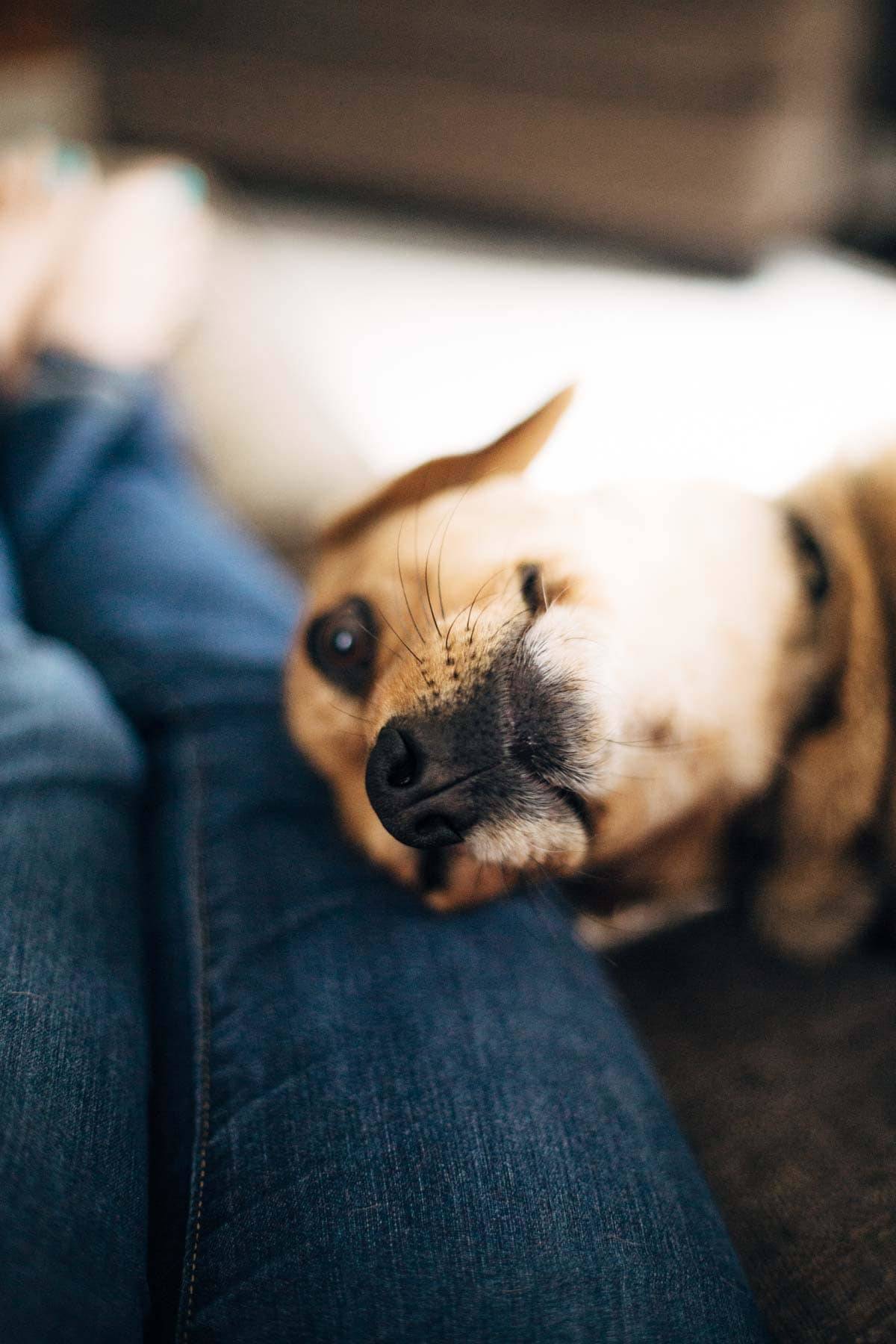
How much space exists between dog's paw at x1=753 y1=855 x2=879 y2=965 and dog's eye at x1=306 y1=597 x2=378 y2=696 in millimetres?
818

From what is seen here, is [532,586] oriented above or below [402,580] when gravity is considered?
above

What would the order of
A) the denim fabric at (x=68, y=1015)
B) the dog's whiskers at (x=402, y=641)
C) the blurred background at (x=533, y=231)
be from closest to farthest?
the denim fabric at (x=68, y=1015), the dog's whiskers at (x=402, y=641), the blurred background at (x=533, y=231)

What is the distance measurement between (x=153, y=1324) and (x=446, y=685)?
804 millimetres

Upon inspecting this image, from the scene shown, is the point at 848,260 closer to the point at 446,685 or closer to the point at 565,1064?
the point at 446,685

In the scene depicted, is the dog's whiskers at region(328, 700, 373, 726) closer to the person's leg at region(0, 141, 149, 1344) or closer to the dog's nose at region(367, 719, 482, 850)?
the dog's nose at region(367, 719, 482, 850)

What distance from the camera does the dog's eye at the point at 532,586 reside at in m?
1.20

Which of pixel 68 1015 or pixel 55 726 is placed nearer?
pixel 68 1015

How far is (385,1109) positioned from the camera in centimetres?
98

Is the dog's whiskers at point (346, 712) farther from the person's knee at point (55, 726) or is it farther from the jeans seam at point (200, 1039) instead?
the person's knee at point (55, 726)

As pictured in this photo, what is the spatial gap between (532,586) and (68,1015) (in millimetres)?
833

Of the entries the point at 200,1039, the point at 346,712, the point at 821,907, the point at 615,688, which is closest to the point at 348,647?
the point at 346,712

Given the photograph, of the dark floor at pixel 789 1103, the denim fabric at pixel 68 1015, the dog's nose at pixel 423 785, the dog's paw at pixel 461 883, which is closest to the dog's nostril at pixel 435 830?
the dog's nose at pixel 423 785

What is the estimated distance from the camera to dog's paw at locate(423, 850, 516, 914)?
1240 mm

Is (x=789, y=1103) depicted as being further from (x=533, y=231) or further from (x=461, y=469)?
(x=533, y=231)
